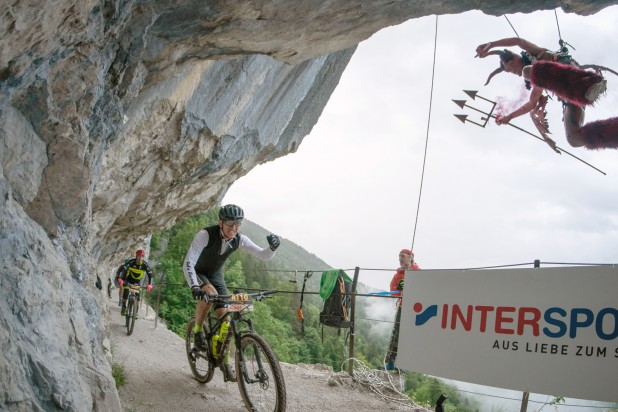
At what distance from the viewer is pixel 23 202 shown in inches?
139

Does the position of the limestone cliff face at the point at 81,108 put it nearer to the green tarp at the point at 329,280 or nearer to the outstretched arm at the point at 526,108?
Result: the outstretched arm at the point at 526,108

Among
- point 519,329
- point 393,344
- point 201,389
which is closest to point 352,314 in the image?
Result: point 393,344

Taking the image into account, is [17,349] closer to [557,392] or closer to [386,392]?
[557,392]

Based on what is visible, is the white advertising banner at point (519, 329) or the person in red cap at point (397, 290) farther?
the person in red cap at point (397, 290)

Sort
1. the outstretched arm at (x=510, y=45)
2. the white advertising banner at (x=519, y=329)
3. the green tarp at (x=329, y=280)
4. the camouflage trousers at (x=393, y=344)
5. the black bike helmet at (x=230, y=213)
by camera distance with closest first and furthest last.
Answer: the white advertising banner at (x=519, y=329), the black bike helmet at (x=230, y=213), the outstretched arm at (x=510, y=45), the camouflage trousers at (x=393, y=344), the green tarp at (x=329, y=280)

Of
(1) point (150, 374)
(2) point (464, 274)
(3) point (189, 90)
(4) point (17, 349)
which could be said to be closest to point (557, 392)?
(2) point (464, 274)

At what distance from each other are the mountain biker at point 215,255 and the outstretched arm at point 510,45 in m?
3.53

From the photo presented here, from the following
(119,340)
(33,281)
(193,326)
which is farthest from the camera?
(119,340)

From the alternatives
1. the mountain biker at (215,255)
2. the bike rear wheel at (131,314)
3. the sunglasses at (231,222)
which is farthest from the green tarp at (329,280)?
the bike rear wheel at (131,314)

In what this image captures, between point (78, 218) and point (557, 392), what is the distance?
158 inches

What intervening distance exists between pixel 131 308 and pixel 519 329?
25.1 feet

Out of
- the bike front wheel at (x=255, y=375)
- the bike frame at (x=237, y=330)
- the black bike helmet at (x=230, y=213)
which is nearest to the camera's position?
the bike front wheel at (x=255, y=375)

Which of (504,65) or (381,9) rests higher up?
(504,65)

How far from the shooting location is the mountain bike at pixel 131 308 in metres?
9.47
